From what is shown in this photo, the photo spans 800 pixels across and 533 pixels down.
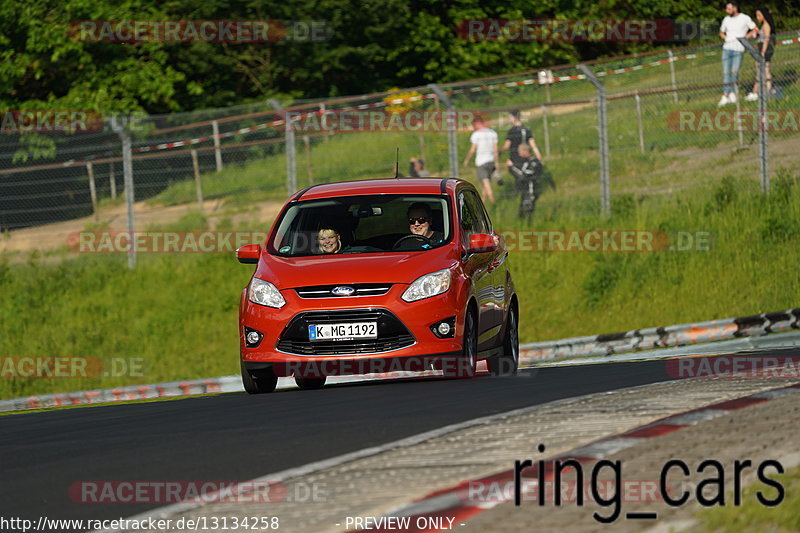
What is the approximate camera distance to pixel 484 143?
25.5 metres

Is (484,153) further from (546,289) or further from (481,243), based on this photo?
(481,243)

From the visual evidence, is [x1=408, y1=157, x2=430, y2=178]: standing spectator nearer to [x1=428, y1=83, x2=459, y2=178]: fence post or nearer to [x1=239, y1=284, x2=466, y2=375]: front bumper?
[x1=428, y1=83, x2=459, y2=178]: fence post

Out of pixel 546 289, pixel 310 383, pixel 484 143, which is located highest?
pixel 484 143

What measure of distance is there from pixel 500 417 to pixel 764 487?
3.00m

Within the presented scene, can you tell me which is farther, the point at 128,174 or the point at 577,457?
the point at 128,174

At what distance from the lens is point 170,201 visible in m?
28.1

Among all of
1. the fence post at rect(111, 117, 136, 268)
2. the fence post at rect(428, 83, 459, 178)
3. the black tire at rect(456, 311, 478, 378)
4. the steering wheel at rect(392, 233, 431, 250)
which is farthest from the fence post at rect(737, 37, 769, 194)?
the black tire at rect(456, 311, 478, 378)

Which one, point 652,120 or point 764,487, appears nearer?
point 764,487

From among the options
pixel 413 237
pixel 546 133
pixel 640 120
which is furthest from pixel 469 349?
pixel 546 133

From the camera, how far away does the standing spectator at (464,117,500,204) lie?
25406mm

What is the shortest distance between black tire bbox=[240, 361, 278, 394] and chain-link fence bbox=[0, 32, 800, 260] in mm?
11423

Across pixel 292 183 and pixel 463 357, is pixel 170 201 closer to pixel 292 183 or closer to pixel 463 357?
pixel 292 183

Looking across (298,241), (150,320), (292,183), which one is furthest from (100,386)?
(298,241)

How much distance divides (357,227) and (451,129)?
11.1m
